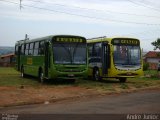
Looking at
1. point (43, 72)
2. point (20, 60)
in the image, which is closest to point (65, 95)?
point (43, 72)

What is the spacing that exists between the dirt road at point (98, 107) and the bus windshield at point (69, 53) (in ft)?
20.0

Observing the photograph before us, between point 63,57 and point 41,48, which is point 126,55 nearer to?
point 63,57

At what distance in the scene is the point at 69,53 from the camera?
81.7 feet

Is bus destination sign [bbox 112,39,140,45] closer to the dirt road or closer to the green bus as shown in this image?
the green bus

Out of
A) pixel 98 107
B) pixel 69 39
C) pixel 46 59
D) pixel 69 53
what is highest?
pixel 69 39

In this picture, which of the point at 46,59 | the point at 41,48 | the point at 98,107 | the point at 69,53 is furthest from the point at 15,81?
the point at 98,107

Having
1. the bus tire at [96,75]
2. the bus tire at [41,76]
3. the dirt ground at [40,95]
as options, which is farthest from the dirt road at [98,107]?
the bus tire at [96,75]

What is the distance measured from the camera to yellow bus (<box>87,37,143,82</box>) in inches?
1062

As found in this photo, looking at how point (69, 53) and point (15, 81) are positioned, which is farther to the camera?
point (15, 81)

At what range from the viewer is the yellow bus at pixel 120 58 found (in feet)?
88.5

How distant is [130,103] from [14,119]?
5.79 m

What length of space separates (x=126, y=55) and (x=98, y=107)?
1209cm

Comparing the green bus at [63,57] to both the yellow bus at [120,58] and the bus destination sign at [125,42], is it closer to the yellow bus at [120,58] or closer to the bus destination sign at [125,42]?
the yellow bus at [120,58]

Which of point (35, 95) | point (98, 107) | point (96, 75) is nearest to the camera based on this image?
point (98, 107)
